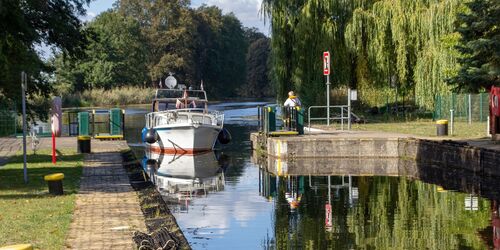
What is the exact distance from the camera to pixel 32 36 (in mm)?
23766

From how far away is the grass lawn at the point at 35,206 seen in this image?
12234 millimetres

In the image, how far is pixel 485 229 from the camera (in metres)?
14.9

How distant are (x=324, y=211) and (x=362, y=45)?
2617 cm

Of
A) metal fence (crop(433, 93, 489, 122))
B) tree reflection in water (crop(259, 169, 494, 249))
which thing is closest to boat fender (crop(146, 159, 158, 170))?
tree reflection in water (crop(259, 169, 494, 249))

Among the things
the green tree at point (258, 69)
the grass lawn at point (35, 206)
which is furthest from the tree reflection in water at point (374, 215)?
the green tree at point (258, 69)

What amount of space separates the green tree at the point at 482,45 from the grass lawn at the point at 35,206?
1348 cm

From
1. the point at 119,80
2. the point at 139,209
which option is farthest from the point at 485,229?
the point at 119,80

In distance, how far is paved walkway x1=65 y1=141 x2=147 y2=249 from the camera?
1213 centimetres

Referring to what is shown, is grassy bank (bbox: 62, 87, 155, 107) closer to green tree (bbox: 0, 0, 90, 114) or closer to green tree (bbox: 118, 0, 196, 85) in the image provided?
green tree (bbox: 118, 0, 196, 85)

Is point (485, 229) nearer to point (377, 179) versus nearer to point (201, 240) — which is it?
point (201, 240)

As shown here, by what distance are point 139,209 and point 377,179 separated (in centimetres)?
997

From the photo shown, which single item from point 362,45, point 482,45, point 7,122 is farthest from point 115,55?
point 482,45

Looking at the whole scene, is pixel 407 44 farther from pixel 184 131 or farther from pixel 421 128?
pixel 184 131

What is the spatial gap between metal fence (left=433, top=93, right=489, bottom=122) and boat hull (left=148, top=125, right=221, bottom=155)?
13.2 meters
